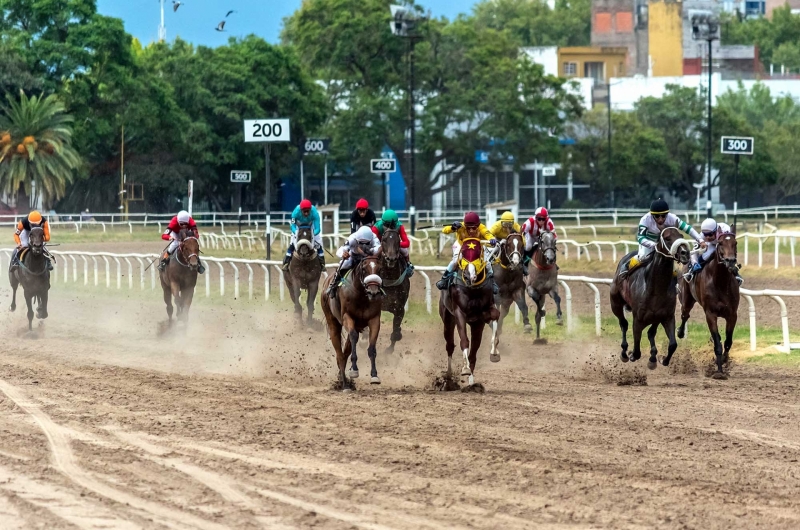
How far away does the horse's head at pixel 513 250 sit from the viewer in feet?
55.1

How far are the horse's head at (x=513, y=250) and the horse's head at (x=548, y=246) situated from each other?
128 cm

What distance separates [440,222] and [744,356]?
111ft

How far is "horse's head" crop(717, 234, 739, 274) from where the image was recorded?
12.8 m

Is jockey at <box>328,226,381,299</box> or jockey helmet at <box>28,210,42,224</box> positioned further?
jockey helmet at <box>28,210,42,224</box>

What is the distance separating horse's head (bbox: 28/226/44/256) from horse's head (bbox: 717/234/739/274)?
9.83 meters

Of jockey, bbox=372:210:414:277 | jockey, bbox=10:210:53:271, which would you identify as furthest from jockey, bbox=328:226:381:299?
jockey, bbox=10:210:53:271

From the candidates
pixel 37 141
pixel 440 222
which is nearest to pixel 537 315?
pixel 440 222

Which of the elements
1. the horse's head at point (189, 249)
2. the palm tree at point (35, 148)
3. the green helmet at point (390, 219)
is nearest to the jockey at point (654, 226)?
the green helmet at point (390, 219)

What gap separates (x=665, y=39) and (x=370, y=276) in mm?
87508

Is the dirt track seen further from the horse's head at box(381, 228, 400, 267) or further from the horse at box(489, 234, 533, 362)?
the horse at box(489, 234, 533, 362)

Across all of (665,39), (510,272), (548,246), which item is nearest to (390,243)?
(510,272)

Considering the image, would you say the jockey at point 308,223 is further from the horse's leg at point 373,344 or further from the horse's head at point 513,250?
the horse's leg at point 373,344

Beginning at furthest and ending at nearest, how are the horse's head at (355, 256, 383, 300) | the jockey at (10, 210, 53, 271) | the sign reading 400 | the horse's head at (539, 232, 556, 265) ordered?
the sign reading 400
the jockey at (10, 210, 53, 271)
the horse's head at (539, 232, 556, 265)
the horse's head at (355, 256, 383, 300)

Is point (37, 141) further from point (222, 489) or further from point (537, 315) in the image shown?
point (222, 489)
